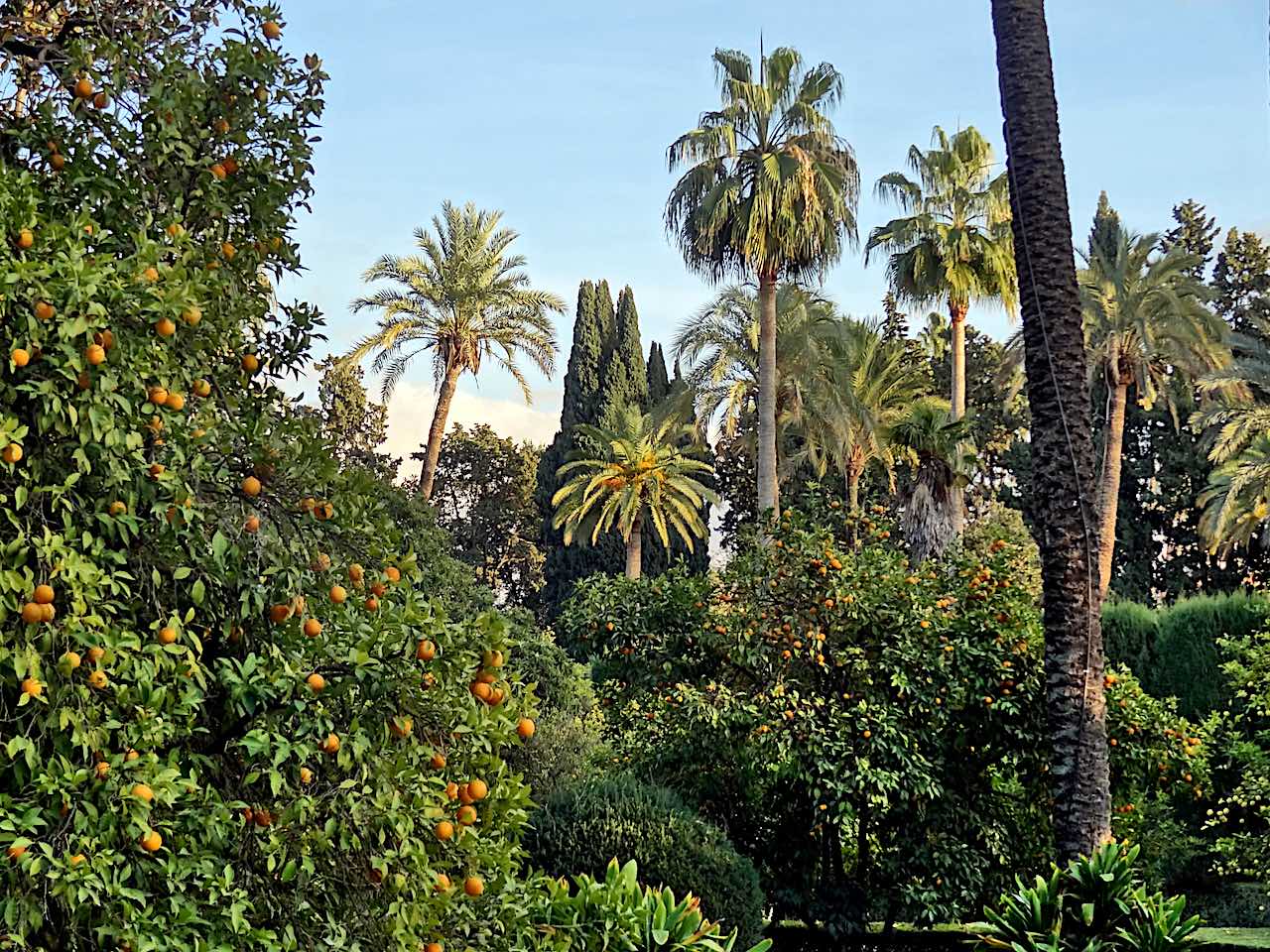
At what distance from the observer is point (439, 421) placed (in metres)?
27.0

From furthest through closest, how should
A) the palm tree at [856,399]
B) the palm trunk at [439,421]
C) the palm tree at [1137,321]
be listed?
the palm tree at [856,399] → the palm trunk at [439,421] → the palm tree at [1137,321]

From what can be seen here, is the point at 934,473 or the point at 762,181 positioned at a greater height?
the point at 762,181

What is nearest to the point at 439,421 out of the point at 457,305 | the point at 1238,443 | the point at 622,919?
the point at 457,305

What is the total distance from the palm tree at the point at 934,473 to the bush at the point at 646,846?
1703cm

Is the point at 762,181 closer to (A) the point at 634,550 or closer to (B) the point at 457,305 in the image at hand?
(B) the point at 457,305

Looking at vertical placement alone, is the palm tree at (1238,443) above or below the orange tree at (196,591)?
above

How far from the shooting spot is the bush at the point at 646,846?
785 centimetres

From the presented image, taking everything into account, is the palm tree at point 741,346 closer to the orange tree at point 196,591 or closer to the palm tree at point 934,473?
the palm tree at point 934,473

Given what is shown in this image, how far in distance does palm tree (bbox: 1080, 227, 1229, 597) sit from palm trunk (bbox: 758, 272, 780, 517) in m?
6.64

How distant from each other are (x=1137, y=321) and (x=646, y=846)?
21.7 m

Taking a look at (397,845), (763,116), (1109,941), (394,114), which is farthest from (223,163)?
(763,116)

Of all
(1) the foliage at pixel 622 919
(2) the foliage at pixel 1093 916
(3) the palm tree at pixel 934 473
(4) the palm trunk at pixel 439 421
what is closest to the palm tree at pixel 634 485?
(4) the palm trunk at pixel 439 421

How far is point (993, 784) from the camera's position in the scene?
384 inches

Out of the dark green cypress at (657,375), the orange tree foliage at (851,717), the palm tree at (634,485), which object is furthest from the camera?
the dark green cypress at (657,375)
